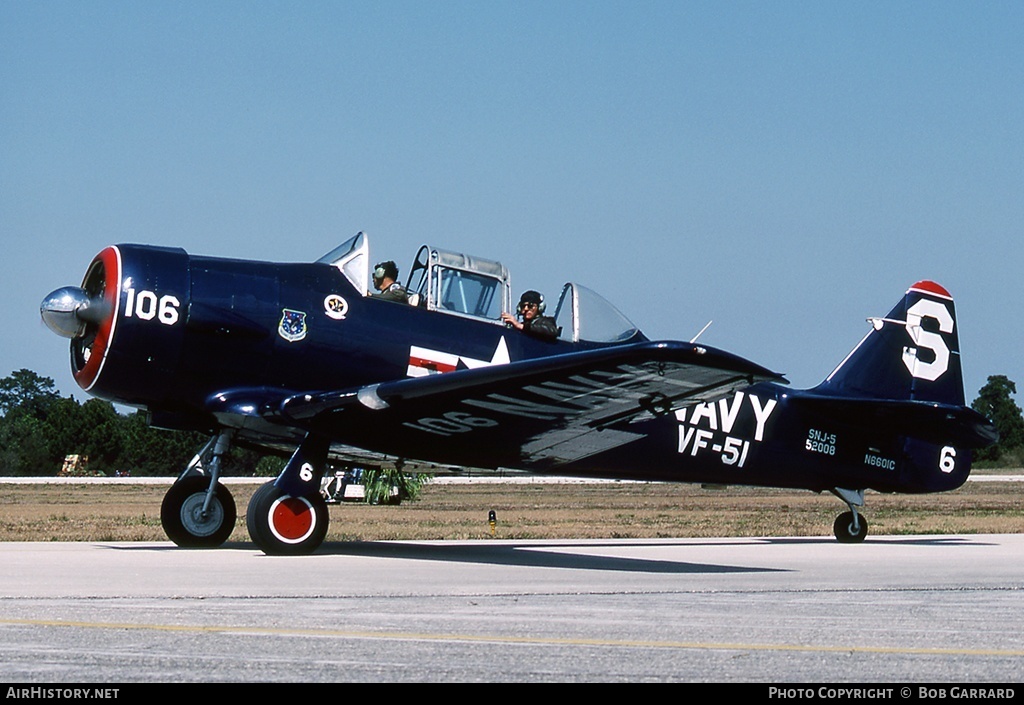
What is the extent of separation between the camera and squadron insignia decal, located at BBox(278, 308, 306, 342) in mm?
11250

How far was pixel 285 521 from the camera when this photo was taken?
36.2 ft

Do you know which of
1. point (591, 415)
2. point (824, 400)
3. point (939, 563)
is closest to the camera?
point (591, 415)

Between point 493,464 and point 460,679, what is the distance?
757cm

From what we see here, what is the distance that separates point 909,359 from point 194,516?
A: 27.1 feet

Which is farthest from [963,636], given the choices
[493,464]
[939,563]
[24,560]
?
[24,560]

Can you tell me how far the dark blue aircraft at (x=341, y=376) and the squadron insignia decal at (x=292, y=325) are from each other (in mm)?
16

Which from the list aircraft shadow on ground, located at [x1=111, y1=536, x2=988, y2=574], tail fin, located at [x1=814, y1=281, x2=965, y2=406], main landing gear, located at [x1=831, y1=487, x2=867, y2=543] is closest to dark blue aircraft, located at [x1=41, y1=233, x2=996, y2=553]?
aircraft shadow on ground, located at [x1=111, y1=536, x2=988, y2=574]

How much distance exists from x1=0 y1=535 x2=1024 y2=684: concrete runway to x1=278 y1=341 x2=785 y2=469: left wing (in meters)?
0.99

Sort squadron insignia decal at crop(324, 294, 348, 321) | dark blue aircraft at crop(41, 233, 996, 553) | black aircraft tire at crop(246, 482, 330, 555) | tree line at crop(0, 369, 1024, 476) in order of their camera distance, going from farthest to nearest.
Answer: tree line at crop(0, 369, 1024, 476) < squadron insignia decal at crop(324, 294, 348, 321) < black aircraft tire at crop(246, 482, 330, 555) < dark blue aircraft at crop(41, 233, 996, 553)

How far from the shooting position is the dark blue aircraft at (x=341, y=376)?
410 inches

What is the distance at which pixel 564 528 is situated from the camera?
61.8 feet

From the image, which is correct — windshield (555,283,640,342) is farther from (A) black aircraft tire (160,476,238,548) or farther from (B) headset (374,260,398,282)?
(A) black aircraft tire (160,476,238,548)
